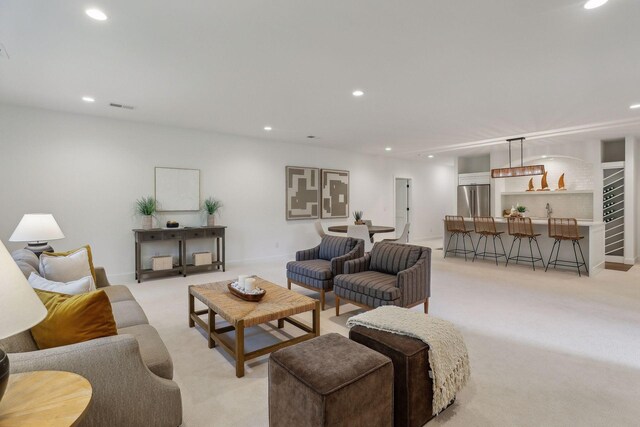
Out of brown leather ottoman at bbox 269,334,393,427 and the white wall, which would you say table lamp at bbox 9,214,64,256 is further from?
brown leather ottoman at bbox 269,334,393,427

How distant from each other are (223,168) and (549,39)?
5.21 m

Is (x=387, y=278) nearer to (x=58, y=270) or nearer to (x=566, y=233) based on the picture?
(x=58, y=270)

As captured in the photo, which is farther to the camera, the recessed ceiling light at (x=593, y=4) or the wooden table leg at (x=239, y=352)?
the wooden table leg at (x=239, y=352)

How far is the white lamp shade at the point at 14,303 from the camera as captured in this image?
0.90 metres

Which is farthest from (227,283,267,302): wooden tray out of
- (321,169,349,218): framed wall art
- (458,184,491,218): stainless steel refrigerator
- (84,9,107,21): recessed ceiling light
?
(458,184,491,218): stainless steel refrigerator

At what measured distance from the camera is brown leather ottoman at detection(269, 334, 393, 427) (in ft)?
4.89

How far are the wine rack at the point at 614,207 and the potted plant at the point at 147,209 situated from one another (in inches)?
343

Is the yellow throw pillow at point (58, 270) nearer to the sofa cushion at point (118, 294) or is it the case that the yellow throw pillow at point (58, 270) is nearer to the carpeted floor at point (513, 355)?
the sofa cushion at point (118, 294)

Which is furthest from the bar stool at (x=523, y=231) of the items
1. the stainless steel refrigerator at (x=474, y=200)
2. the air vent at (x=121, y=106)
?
the air vent at (x=121, y=106)

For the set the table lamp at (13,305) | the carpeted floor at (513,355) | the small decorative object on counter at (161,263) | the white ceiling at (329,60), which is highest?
the white ceiling at (329,60)

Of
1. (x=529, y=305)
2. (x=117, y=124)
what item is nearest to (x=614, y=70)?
(x=529, y=305)

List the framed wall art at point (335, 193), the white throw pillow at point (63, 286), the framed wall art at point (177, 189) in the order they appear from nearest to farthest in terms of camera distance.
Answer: the white throw pillow at point (63, 286) < the framed wall art at point (177, 189) < the framed wall art at point (335, 193)

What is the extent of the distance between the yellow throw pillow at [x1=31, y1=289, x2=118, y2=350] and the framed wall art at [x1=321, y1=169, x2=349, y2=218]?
6.22 metres

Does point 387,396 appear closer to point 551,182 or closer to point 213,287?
point 213,287
